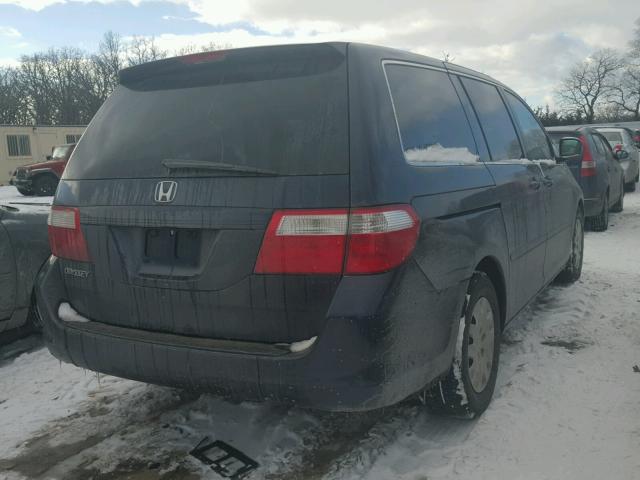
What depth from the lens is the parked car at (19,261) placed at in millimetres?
4109

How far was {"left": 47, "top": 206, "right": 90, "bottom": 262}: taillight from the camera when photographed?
8.64 ft

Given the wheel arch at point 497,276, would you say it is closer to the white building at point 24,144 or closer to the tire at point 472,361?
the tire at point 472,361

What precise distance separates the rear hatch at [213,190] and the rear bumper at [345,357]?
9 centimetres

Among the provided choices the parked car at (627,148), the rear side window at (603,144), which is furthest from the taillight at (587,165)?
the parked car at (627,148)

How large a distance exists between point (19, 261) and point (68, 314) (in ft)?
5.86

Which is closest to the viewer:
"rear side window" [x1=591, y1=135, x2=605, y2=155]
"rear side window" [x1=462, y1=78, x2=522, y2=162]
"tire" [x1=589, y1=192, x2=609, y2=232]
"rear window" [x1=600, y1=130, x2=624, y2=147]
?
"rear side window" [x1=462, y1=78, x2=522, y2=162]

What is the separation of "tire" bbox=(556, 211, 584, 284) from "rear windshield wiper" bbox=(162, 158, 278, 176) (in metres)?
3.95

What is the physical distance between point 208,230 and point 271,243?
285 mm

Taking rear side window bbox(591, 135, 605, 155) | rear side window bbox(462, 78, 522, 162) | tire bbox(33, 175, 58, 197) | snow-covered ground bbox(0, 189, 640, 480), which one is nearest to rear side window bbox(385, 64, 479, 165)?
rear side window bbox(462, 78, 522, 162)

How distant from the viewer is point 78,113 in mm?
60438

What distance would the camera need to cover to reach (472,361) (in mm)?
2873

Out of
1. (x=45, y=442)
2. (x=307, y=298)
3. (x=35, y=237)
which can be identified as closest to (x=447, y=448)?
(x=307, y=298)

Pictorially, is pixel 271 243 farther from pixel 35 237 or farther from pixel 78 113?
pixel 78 113

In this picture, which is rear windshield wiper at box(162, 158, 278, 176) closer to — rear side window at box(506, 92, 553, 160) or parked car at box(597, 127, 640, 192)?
rear side window at box(506, 92, 553, 160)
